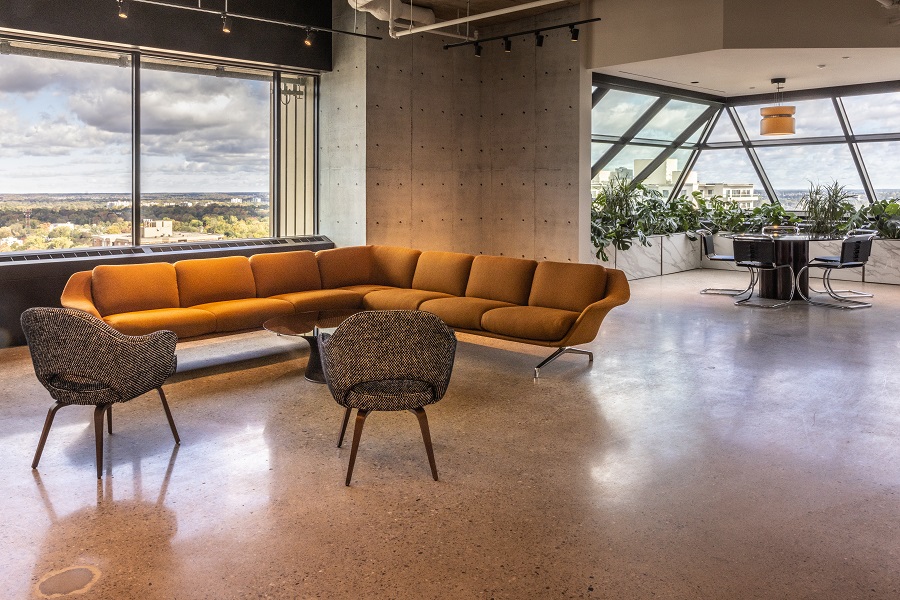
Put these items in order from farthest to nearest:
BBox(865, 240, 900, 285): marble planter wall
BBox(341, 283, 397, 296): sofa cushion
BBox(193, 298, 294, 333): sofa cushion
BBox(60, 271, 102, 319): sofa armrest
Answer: BBox(865, 240, 900, 285): marble planter wall
BBox(341, 283, 397, 296): sofa cushion
BBox(193, 298, 294, 333): sofa cushion
BBox(60, 271, 102, 319): sofa armrest

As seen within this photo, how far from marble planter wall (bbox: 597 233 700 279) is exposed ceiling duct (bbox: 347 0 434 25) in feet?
15.3

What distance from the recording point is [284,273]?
26.3 ft

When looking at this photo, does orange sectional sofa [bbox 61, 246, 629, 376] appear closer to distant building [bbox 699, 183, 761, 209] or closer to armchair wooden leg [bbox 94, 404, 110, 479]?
armchair wooden leg [bbox 94, 404, 110, 479]

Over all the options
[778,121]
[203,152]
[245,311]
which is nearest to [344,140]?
[203,152]

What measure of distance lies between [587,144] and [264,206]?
4449 mm

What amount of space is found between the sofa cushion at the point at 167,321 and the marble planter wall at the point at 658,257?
738 cm

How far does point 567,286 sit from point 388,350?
3187 millimetres

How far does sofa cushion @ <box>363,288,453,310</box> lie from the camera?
7.63m

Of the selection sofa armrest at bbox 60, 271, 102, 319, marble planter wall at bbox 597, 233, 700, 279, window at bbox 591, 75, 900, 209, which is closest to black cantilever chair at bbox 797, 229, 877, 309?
marble planter wall at bbox 597, 233, 700, 279

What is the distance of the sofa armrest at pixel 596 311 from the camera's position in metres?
6.42

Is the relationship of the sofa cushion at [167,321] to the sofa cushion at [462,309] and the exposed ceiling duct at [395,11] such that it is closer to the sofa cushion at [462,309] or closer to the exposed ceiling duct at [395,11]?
the sofa cushion at [462,309]

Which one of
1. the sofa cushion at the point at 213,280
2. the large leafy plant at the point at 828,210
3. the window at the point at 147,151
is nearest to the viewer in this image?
the sofa cushion at the point at 213,280

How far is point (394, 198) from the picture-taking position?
1073cm

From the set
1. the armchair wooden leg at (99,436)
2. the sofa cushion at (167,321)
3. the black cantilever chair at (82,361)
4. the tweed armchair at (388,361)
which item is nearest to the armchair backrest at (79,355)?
the black cantilever chair at (82,361)
